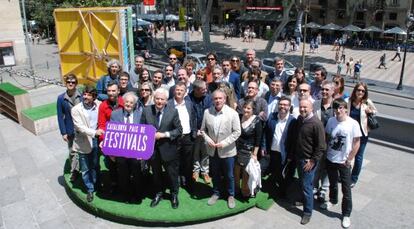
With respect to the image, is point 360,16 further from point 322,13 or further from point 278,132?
point 278,132

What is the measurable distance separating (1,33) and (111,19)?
778 inches

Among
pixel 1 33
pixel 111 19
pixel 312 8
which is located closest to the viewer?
pixel 111 19

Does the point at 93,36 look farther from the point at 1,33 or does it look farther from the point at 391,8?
the point at 391,8

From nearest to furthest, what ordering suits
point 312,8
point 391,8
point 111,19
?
1. point 111,19
2. point 391,8
3. point 312,8

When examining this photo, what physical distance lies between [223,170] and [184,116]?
1.10 meters

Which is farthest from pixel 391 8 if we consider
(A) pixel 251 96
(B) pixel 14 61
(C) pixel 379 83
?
(A) pixel 251 96

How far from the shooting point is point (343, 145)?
220 inches

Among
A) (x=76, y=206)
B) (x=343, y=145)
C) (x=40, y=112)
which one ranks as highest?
(x=343, y=145)

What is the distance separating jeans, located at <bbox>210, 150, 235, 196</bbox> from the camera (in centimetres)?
595

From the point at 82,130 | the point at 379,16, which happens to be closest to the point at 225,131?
the point at 82,130

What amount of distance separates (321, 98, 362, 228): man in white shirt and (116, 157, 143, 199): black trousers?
3075 mm

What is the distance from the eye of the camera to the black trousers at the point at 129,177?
5.97m

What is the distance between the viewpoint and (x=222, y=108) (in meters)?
5.69

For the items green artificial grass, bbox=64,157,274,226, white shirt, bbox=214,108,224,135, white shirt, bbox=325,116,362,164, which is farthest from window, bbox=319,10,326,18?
white shirt, bbox=214,108,224,135
